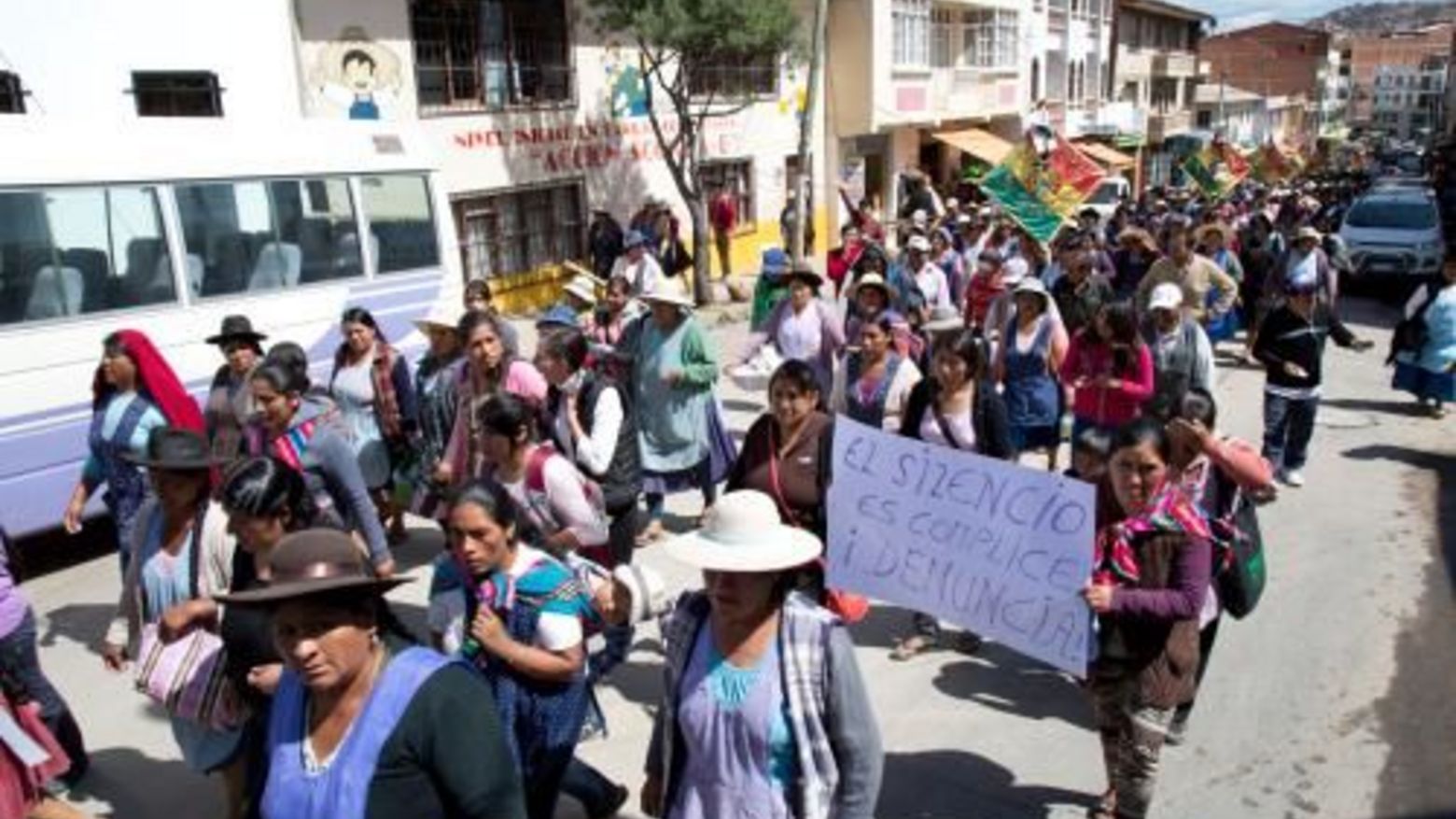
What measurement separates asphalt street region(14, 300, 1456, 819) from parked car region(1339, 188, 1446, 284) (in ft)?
38.4

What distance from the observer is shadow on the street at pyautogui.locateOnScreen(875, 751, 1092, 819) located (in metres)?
4.23

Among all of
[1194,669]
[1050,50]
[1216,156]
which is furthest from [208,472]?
[1050,50]

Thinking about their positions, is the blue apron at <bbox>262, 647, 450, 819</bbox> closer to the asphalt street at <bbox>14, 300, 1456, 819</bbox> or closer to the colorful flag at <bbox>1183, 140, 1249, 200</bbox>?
the asphalt street at <bbox>14, 300, 1456, 819</bbox>

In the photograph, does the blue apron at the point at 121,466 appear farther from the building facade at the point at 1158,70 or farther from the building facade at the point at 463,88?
the building facade at the point at 1158,70

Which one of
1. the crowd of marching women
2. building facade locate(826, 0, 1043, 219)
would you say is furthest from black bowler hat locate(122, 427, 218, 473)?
building facade locate(826, 0, 1043, 219)

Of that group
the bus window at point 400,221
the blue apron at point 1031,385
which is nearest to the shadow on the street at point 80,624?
the bus window at point 400,221

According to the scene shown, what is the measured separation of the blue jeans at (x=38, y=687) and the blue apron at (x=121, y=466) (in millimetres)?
858

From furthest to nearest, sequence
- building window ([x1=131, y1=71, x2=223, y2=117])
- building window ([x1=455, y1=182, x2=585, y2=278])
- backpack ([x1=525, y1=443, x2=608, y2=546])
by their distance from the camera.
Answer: building window ([x1=455, y1=182, x2=585, y2=278]), building window ([x1=131, y1=71, x2=223, y2=117]), backpack ([x1=525, y1=443, x2=608, y2=546])

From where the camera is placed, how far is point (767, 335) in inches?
291

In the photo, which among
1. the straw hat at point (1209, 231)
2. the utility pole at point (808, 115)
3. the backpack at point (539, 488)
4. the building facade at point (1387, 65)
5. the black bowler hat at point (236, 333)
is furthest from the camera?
the building facade at point (1387, 65)

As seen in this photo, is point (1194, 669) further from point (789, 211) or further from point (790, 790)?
point (789, 211)

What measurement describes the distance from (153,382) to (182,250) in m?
3.19

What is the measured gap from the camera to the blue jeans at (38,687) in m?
3.94

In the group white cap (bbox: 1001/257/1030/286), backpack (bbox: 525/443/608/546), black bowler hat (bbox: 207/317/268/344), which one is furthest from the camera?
white cap (bbox: 1001/257/1030/286)
